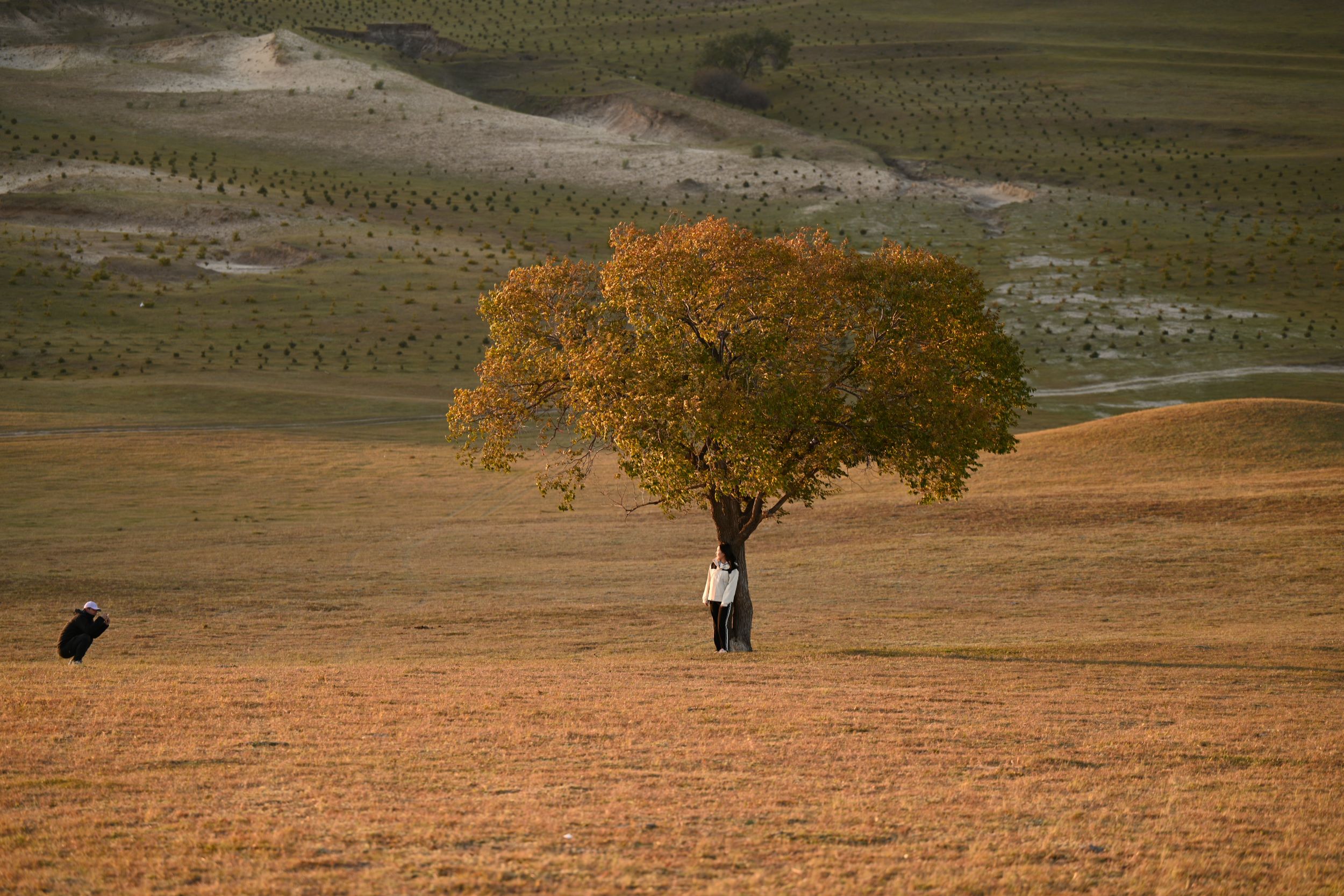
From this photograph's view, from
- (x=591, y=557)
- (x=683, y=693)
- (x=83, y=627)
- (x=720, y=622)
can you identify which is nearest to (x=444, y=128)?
(x=591, y=557)

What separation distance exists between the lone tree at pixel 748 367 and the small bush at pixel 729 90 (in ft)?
400

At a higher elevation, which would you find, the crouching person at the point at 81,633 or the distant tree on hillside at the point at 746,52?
the distant tree on hillside at the point at 746,52

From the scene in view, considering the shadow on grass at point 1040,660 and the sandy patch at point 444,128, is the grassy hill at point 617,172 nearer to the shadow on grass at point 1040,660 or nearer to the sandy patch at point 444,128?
the sandy patch at point 444,128

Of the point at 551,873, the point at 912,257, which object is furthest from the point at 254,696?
the point at 912,257

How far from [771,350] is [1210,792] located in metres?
10.4

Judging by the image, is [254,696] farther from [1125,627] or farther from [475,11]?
[475,11]

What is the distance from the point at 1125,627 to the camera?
23.2 metres

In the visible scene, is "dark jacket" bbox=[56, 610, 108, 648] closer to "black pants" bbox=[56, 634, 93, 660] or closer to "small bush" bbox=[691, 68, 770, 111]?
"black pants" bbox=[56, 634, 93, 660]

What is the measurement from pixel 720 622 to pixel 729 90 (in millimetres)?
126595

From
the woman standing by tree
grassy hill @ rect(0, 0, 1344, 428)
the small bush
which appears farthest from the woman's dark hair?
the small bush

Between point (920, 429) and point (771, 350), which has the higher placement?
point (771, 350)

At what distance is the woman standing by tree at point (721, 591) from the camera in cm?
1995

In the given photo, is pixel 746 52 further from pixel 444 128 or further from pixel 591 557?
pixel 591 557

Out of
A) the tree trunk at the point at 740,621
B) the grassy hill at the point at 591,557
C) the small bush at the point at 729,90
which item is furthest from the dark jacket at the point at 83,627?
the small bush at the point at 729,90
